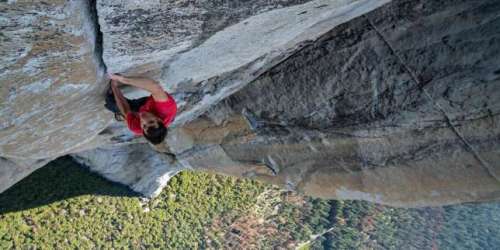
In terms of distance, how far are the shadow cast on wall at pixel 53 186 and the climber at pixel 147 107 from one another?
4169 millimetres

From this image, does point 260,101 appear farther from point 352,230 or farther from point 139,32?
point 352,230

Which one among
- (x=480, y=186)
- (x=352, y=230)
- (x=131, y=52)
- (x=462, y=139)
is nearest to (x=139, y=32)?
(x=131, y=52)

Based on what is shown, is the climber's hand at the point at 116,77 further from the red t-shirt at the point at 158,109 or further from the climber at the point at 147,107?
the red t-shirt at the point at 158,109

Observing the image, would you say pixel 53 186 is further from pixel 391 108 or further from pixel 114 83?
pixel 391 108

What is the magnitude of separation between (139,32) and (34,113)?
1.27 m

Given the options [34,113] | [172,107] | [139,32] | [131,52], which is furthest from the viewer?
[172,107]

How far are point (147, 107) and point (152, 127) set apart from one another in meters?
0.23

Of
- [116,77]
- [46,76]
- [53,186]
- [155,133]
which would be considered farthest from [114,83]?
[53,186]

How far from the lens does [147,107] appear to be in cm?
403

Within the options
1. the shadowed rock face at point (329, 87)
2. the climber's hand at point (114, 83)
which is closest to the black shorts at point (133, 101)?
the shadowed rock face at point (329, 87)

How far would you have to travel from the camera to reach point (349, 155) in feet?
17.2

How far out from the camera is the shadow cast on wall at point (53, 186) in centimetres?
759

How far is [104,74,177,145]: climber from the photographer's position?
12.7 feet

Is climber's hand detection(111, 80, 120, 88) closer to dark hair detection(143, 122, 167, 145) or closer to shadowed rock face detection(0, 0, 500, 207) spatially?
shadowed rock face detection(0, 0, 500, 207)
